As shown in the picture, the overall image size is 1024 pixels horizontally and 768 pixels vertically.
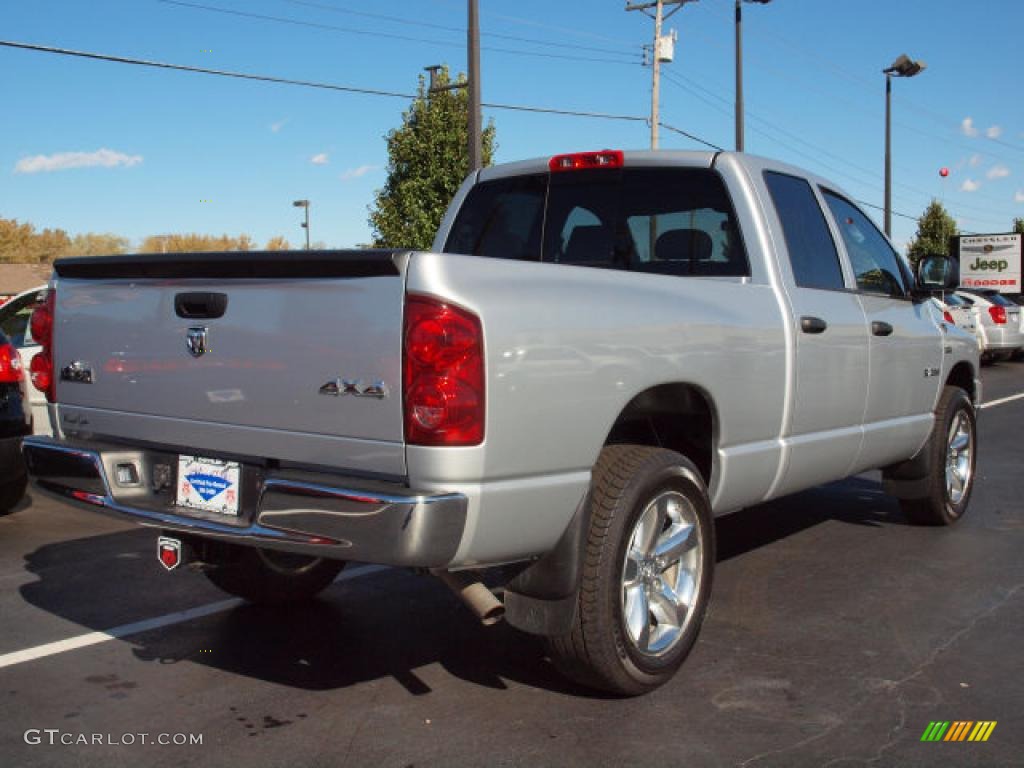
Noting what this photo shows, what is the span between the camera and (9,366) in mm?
6203

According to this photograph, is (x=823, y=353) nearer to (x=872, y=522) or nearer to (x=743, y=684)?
(x=743, y=684)

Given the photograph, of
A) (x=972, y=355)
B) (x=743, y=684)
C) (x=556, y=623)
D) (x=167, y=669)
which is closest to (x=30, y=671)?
(x=167, y=669)

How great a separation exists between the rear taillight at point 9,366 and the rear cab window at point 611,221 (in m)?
2.75

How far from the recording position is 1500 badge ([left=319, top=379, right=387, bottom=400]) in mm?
3035

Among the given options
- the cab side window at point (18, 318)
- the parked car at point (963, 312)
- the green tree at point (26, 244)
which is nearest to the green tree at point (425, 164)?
the parked car at point (963, 312)

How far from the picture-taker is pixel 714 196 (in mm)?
4785

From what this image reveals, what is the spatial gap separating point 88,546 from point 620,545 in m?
3.82

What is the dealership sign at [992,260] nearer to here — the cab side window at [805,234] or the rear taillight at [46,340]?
the cab side window at [805,234]

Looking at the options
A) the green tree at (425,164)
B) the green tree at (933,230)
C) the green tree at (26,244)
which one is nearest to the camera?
the green tree at (425,164)

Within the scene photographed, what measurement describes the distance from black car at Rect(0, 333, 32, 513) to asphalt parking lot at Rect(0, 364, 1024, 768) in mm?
654

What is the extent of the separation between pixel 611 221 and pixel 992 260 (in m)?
35.4

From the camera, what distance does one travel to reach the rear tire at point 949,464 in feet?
20.4

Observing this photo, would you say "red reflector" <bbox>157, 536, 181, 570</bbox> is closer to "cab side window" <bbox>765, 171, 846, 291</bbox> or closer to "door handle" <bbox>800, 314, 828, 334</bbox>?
"door handle" <bbox>800, 314, 828, 334</bbox>

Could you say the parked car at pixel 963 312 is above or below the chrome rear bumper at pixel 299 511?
above
